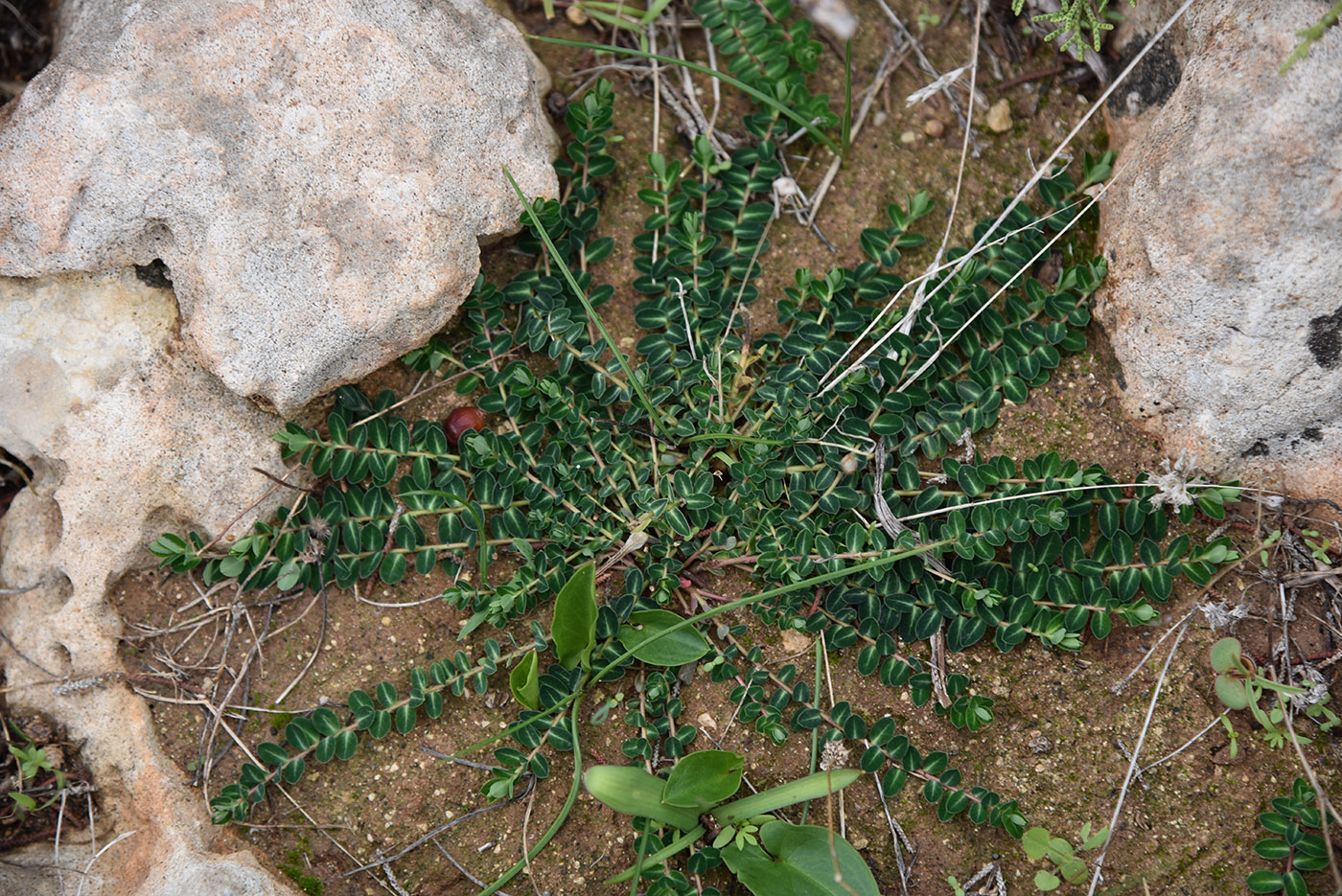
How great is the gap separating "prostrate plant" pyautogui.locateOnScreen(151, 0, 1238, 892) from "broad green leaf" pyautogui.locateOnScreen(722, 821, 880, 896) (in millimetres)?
67

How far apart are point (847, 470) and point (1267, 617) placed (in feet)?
4.74

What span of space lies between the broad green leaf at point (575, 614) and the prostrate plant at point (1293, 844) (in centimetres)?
215

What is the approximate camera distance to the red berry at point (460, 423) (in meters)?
3.18

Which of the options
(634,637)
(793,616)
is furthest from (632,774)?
(793,616)

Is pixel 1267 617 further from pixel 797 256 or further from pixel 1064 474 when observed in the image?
pixel 797 256

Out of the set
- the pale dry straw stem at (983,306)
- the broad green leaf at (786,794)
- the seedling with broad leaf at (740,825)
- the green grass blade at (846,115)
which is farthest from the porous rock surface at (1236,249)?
the seedling with broad leaf at (740,825)

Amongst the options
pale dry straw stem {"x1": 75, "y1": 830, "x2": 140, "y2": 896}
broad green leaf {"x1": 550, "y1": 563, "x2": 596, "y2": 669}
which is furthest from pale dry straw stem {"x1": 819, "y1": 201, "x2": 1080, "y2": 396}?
pale dry straw stem {"x1": 75, "y1": 830, "x2": 140, "y2": 896}

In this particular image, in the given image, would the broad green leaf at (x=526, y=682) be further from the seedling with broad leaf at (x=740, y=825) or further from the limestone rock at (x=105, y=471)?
the limestone rock at (x=105, y=471)

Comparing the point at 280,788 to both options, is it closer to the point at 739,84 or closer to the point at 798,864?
the point at 798,864

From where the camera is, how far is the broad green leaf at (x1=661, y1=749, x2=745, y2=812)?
8.63 feet

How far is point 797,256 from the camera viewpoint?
3328mm

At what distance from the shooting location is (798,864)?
2662 mm

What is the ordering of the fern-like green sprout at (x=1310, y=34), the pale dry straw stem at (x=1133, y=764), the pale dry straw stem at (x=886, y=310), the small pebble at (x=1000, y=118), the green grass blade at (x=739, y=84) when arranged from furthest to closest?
the small pebble at (x=1000, y=118) → the green grass blade at (x=739, y=84) → the pale dry straw stem at (x=886, y=310) → the pale dry straw stem at (x=1133, y=764) → the fern-like green sprout at (x=1310, y=34)

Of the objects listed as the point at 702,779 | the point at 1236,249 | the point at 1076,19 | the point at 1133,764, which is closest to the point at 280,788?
the point at 702,779
